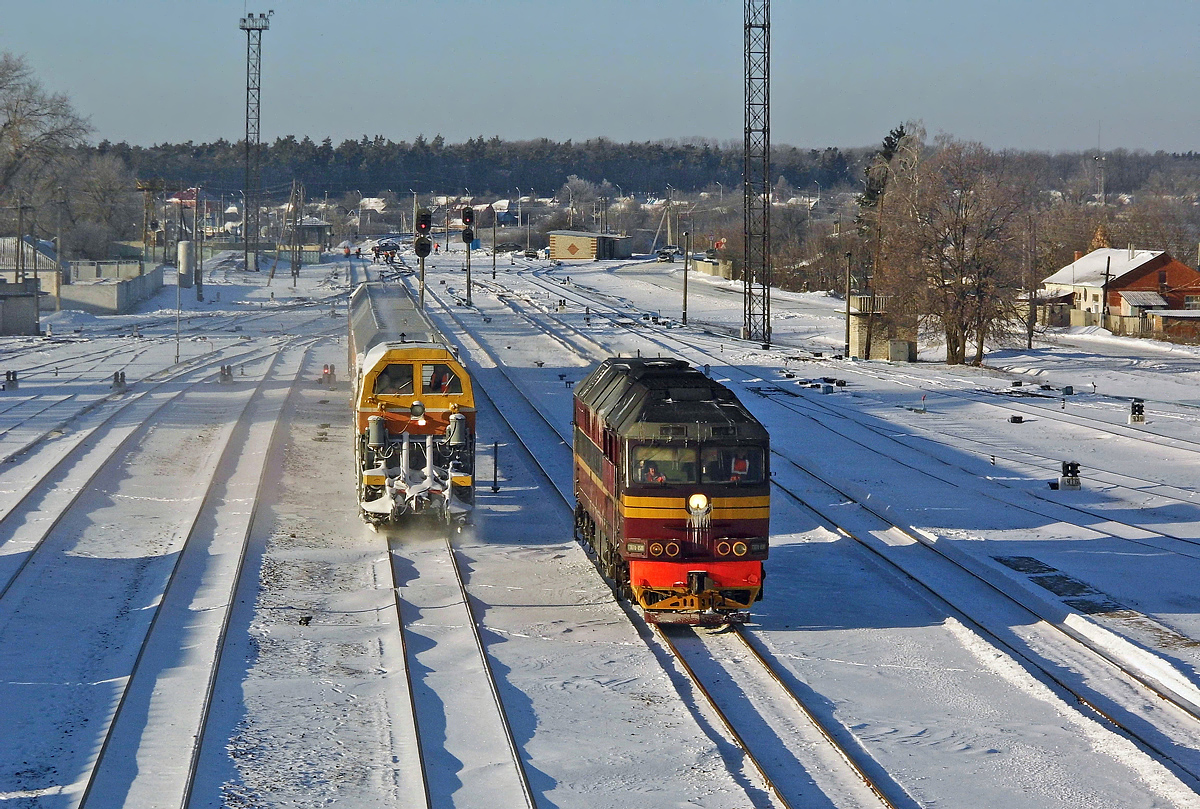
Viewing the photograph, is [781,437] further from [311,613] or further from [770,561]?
[311,613]

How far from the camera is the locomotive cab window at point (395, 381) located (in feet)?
70.3

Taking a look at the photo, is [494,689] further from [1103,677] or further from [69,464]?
[69,464]

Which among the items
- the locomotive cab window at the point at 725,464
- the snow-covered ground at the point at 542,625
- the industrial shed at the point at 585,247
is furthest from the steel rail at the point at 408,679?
the industrial shed at the point at 585,247

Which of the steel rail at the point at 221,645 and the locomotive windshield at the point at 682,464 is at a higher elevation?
the locomotive windshield at the point at 682,464

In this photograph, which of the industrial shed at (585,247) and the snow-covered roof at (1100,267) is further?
the industrial shed at (585,247)

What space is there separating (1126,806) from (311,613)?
10.4 meters

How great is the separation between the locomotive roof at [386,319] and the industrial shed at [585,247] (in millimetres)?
101608

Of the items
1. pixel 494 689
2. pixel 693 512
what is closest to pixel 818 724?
pixel 494 689

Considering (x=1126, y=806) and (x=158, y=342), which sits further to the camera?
(x=158, y=342)

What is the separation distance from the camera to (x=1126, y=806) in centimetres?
1101

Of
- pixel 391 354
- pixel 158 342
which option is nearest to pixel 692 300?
pixel 158 342

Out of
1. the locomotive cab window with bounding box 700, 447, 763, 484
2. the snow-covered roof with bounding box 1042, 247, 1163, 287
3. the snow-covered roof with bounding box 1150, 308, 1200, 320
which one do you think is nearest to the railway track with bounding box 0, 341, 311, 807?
the locomotive cab window with bounding box 700, 447, 763, 484

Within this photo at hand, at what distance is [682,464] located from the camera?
15781 mm

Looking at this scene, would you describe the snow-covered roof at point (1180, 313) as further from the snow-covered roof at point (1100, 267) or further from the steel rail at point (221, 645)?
the steel rail at point (221, 645)
